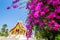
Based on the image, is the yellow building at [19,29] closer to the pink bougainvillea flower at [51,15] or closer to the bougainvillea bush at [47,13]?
the bougainvillea bush at [47,13]

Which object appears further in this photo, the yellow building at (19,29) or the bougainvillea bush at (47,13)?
the yellow building at (19,29)

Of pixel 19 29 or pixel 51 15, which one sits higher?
pixel 51 15

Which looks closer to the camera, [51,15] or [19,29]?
[51,15]

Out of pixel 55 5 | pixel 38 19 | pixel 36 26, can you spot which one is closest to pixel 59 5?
pixel 55 5

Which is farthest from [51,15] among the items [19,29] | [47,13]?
[19,29]

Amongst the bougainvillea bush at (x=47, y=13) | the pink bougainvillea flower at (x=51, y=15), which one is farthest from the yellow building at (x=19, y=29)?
the pink bougainvillea flower at (x=51, y=15)

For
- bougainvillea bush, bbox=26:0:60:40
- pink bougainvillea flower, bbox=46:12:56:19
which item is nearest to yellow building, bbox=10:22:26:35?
bougainvillea bush, bbox=26:0:60:40

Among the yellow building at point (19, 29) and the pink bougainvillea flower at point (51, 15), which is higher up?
the pink bougainvillea flower at point (51, 15)

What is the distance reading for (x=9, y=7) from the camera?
6.99 m

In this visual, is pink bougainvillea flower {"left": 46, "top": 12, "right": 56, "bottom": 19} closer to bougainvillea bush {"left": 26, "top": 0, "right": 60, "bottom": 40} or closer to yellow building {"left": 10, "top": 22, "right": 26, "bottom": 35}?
bougainvillea bush {"left": 26, "top": 0, "right": 60, "bottom": 40}

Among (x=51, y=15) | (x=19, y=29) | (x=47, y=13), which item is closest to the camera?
(x=51, y=15)

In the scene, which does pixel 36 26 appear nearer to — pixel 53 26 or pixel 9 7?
pixel 9 7

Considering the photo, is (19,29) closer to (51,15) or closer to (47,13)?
(47,13)

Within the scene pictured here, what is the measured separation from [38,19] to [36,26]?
109 centimetres
